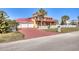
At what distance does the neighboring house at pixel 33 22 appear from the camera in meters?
2.51

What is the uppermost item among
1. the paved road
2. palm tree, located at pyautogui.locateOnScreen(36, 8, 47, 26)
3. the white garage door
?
palm tree, located at pyautogui.locateOnScreen(36, 8, 47, 26)

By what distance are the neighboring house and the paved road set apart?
0.17 m

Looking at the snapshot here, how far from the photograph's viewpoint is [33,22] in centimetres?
255

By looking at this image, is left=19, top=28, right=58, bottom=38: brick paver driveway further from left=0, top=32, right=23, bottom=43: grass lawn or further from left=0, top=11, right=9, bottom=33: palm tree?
left=0, top=11, right=9, bottom=33: palm tree

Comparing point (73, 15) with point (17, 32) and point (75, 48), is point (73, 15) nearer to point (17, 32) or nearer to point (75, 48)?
point (75, 48)

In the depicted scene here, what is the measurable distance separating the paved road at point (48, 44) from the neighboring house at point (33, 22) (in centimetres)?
17

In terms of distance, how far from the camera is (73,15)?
2.50 metres

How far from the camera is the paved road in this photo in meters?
2.46

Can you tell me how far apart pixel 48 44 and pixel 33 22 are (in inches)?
12.4

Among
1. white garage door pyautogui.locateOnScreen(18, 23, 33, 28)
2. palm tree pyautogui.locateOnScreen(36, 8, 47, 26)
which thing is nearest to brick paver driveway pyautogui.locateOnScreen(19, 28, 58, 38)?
white garage door pyautogui.locateOnScreen(18, 23, 33, 28)

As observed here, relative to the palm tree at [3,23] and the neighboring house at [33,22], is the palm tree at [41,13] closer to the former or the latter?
the neighboring house at [33,22]

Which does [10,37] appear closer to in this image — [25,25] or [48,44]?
[25,25]

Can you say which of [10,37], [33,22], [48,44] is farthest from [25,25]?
[48,44]
